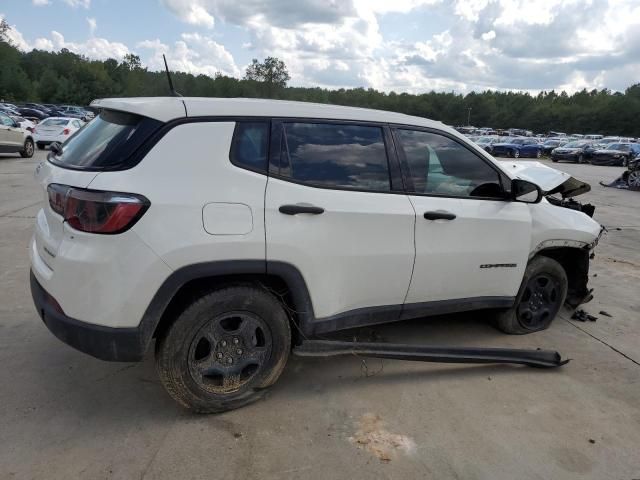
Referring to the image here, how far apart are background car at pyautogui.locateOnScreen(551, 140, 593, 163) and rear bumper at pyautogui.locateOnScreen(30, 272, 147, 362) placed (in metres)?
35.5

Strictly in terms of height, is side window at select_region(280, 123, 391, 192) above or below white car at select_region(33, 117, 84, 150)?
above

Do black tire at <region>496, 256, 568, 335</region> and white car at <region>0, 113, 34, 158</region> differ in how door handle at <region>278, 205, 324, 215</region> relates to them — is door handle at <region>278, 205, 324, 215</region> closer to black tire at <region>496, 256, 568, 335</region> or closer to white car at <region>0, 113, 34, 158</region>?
black tire at <region>496, 256, 568, 335</region>

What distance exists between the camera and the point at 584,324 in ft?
15.6

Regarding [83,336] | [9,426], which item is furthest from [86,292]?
[9,426]

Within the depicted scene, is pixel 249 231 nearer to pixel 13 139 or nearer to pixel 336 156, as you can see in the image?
pixel 336 156

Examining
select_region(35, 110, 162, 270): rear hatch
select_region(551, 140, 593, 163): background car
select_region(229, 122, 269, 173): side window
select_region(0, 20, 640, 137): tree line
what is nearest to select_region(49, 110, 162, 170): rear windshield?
select_region(35, 110, 162, 270): rear hatch

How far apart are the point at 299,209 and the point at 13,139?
674 inches

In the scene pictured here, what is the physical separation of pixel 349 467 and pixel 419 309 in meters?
1.30

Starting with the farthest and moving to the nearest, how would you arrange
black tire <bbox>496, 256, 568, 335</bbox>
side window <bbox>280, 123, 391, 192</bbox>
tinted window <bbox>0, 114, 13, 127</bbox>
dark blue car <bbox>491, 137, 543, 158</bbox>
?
1. dark blue car <bbox>491, 137, 543, 158</bbox>
2. tinted window <bbox>0, 114, 13, 127</bbox>
3. black tire <bbox>496, 256, 568, 335</bbox>
4. side window <bbox>280, 123, 391, 192</bbox>

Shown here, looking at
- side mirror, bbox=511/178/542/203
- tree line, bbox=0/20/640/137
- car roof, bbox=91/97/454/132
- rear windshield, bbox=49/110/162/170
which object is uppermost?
car roof, bbox=91/97/454/132

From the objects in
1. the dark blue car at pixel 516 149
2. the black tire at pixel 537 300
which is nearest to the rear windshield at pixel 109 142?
the black tire at pixel 537 300

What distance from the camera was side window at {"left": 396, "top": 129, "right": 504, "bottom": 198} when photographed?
11.3ft

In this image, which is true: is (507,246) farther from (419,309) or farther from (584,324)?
(584,324)

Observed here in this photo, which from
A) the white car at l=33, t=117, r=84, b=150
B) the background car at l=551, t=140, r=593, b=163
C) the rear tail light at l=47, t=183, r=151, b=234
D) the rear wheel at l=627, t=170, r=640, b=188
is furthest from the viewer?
the background car at l=551, t=140, r=593, b=163
